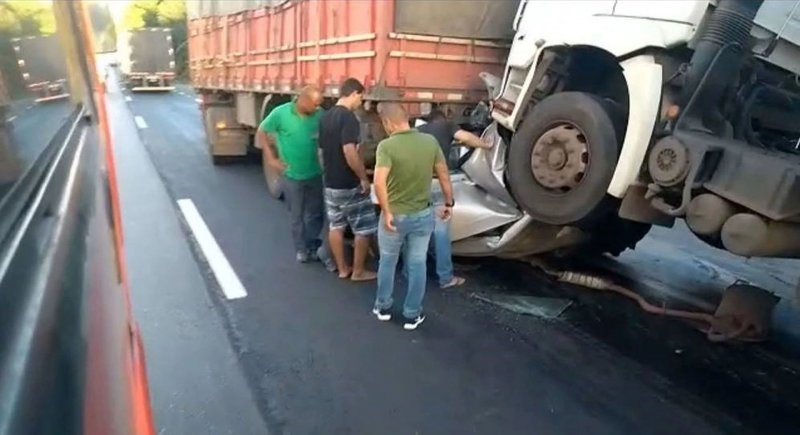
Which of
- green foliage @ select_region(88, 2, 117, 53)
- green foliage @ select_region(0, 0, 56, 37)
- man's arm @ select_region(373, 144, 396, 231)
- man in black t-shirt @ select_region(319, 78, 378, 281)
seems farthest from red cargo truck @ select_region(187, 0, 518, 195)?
green foliage @ select_region(0, 0, 56, 37)

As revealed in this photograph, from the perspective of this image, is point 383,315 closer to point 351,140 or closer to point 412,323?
point 412,323

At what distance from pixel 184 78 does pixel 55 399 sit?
3983 cm

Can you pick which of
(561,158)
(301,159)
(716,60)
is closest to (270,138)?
(301,159)

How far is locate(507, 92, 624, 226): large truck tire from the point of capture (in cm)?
400

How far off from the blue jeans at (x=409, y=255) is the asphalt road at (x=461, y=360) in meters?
0.17

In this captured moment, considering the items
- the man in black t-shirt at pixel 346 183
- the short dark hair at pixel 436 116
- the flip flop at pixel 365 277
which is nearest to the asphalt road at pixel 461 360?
the flip flop at pixel 365 277

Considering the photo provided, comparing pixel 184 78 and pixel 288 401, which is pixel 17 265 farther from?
pixel 184 78

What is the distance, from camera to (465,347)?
4.42 m

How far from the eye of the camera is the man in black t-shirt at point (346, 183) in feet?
18.2

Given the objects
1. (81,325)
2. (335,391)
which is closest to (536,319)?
(335,391)

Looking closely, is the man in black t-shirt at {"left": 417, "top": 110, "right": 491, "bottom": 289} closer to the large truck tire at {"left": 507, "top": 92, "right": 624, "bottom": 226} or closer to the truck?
the truck

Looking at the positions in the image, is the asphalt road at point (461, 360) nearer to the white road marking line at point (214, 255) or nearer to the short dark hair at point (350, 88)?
the white road marking line at point (214, 255)

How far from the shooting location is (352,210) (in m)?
5.82

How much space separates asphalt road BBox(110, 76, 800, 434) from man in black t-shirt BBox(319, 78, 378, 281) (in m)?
0.29
